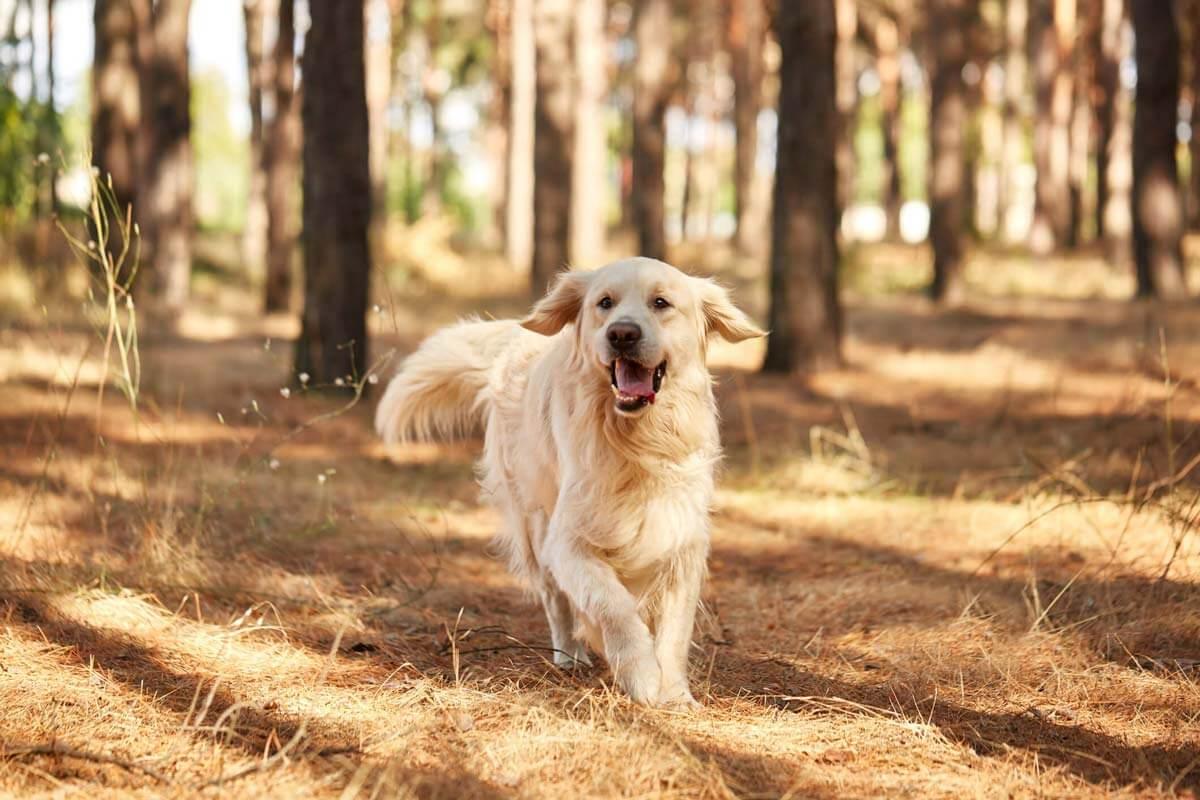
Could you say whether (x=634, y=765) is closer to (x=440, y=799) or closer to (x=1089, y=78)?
(x=440, y=799)

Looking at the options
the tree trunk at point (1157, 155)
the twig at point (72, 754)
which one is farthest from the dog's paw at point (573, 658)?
the tree trunk at point (1157, 155)

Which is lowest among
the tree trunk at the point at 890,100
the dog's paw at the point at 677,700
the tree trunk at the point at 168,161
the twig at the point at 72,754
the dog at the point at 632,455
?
the dog's paw at the point at 677,700

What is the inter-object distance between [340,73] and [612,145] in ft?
140

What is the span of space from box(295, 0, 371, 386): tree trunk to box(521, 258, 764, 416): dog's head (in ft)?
17.5

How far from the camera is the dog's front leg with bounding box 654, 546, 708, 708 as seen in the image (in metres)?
4.02

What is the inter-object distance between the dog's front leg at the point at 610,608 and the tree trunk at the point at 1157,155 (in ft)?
34.9

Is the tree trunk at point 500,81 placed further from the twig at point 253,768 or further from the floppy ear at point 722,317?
the twig at point 253,768

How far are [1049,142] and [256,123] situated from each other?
13.9m

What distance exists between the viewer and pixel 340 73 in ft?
31.3

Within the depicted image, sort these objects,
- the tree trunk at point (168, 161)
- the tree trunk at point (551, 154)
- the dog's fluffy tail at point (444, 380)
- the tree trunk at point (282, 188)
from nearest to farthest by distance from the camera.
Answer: the dog's fluffy tail at point (444, 380), the tree trunk at point (168, 161), the tree trunk at point (551, 154), the tree trunk at point (282, 188)

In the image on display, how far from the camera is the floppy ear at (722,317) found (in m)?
4.40

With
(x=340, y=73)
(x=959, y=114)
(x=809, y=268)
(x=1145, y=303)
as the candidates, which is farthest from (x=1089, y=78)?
(x=340, y=73)

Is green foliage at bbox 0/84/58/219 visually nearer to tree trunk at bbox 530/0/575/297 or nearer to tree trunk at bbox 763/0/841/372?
tree trunk at bbox 530/0/575/297

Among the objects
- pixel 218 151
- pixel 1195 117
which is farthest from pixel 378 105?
pixel 218 151
